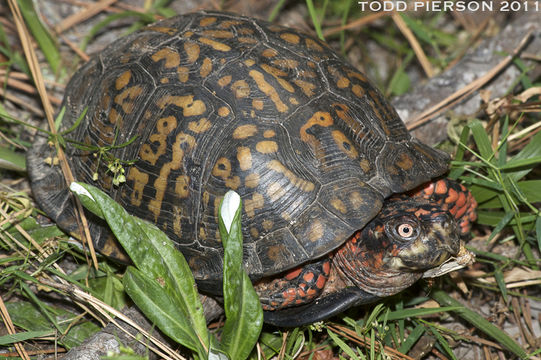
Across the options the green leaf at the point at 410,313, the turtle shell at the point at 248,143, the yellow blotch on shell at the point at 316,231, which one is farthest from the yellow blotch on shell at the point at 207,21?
the green leaf at the point at 410,313

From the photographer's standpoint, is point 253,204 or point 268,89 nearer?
point 253,204

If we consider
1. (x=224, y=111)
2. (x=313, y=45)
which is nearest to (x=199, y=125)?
(x=224, y=111)

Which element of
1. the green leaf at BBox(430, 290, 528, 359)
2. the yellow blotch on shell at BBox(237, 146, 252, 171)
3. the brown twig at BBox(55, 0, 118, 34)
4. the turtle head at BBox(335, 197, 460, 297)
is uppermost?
the brown twig at BBox(55, 0, 118, 34)

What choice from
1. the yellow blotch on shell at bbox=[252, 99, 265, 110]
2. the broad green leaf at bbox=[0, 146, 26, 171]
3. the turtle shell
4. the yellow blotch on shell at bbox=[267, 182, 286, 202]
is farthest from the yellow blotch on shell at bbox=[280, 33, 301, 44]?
the broad green leaf at bbox=[0, 146, 26, 171]

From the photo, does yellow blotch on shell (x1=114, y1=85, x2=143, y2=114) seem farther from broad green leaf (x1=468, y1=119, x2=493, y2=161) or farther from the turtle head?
broad green leaf (x1=468, y1=119, x2=493, y2=161)

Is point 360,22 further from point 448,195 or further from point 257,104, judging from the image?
point 257,104

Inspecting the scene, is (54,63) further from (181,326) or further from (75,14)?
(181,326)
